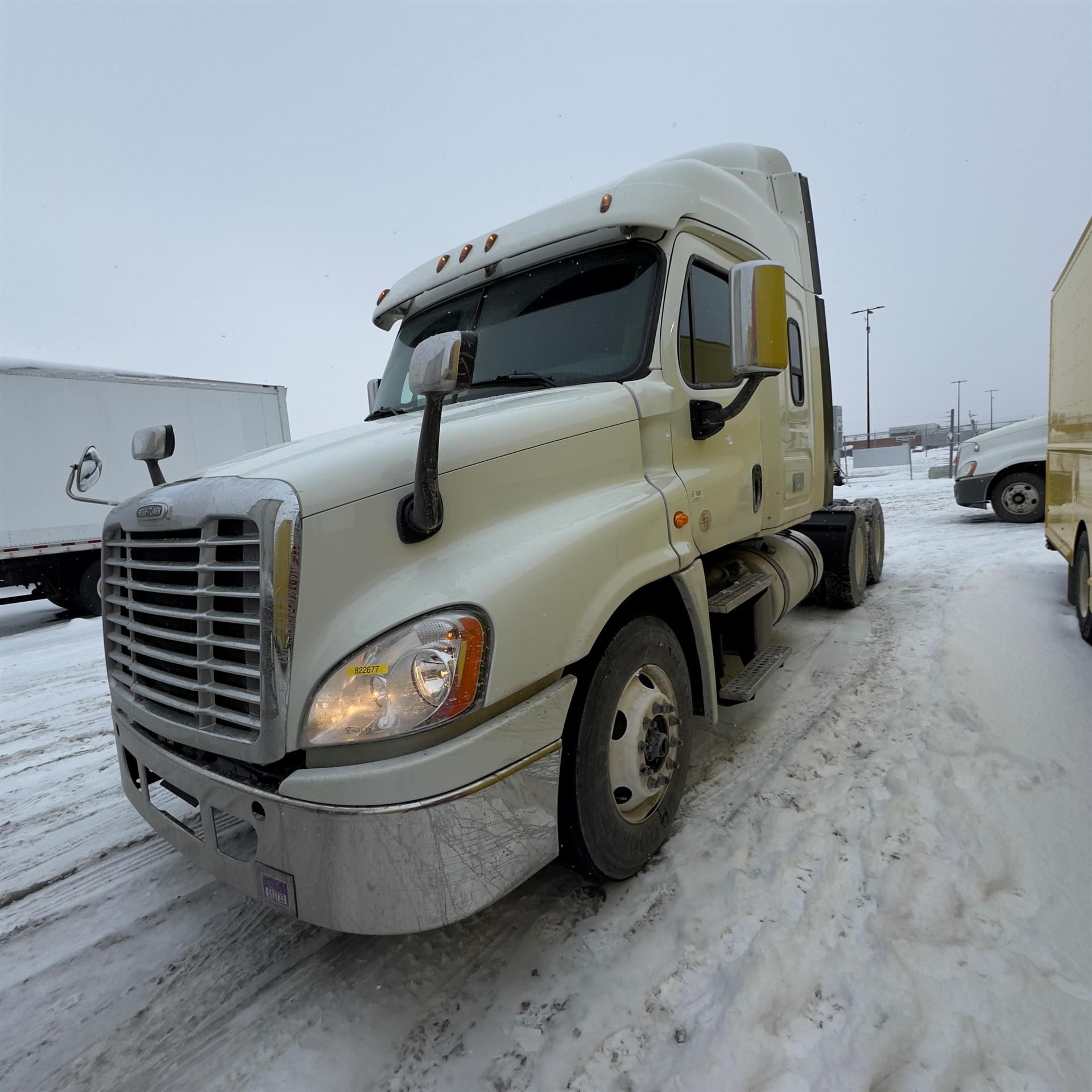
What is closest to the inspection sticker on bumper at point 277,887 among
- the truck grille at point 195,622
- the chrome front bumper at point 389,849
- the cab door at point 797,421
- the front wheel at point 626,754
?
the chrome front bumper at point 389,849

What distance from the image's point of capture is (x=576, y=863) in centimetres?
229

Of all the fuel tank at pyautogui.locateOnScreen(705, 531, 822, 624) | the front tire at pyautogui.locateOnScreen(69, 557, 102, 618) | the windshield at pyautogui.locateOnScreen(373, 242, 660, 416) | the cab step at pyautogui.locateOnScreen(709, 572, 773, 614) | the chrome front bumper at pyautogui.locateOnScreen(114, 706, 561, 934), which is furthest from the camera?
the front tire at pyautogui.locateOnScreen(69, 557, 102, 618)

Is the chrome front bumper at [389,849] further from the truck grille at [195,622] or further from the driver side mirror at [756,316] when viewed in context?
the driver side mirror at [756,316]

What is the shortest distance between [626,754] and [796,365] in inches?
132

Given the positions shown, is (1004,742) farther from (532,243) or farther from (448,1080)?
(532,243)

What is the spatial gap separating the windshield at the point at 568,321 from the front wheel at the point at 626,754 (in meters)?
1.18

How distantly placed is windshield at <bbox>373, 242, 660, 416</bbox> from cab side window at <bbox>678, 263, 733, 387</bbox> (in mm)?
258

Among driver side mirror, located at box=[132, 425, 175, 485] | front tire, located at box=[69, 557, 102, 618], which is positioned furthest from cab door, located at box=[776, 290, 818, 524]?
front tire, located at box=[69, 557, 102, 618]

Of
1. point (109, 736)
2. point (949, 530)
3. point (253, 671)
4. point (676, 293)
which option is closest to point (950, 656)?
point (676, 293)

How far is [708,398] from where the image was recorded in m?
3.08

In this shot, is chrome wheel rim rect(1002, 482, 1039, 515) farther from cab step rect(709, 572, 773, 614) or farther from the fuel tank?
cab step rect(709, 572, 773, 614)

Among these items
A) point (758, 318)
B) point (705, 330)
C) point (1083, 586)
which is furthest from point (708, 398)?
point (1083, 586)

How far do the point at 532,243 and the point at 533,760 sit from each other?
238 centimetres

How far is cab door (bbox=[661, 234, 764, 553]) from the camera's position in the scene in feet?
9.56
